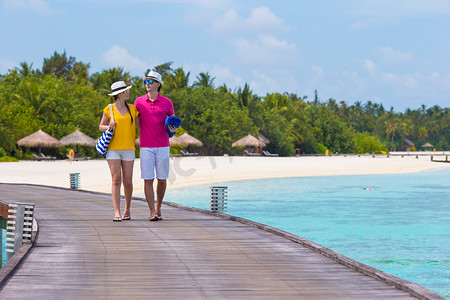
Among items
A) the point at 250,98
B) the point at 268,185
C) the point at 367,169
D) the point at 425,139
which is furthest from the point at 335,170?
the point at 425,139

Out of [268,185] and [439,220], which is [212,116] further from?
[439,220]

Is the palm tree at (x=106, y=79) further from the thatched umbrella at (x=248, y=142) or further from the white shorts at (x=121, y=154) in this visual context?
the white shorts at (x=121, y=154)

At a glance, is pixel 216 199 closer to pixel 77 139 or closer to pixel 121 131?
pixel 121 131

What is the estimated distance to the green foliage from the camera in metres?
51.0

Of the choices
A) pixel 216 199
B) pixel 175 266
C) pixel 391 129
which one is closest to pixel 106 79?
pixel 216 199

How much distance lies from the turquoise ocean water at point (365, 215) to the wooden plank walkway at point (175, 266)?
4.10 metres

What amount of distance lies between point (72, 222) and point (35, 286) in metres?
4.34

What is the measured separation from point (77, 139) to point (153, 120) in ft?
134

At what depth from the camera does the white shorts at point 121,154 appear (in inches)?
336

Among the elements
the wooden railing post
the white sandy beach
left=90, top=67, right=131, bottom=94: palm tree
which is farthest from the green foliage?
the wooden railing post

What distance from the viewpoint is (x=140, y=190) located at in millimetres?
26062

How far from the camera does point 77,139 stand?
47.8 metres

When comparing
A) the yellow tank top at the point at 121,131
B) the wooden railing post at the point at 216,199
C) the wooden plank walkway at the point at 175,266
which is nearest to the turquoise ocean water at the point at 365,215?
the wooden railing post at the point at 216,199

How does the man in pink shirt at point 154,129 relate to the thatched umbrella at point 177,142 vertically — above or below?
below
